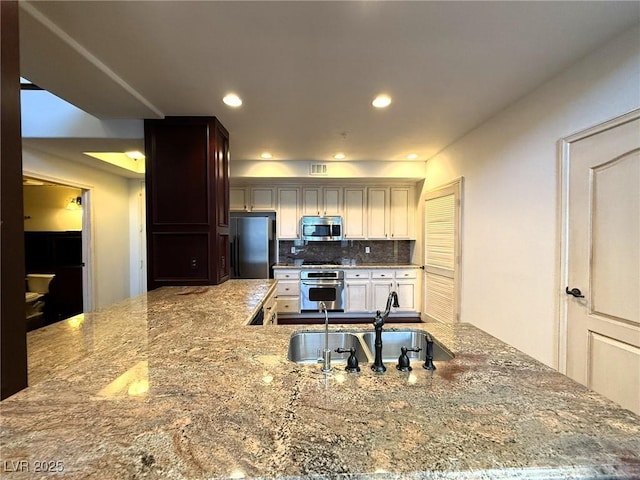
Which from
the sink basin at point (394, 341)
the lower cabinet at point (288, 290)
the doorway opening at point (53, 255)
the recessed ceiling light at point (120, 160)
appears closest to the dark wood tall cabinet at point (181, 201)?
the recessed ceiling light at point (120, 160)

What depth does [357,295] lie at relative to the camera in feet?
15.6

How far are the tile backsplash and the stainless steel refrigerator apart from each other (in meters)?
0.66

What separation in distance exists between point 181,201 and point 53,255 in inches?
144

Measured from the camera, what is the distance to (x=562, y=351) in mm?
2006

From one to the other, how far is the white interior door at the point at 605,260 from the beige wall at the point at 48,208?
6.51m

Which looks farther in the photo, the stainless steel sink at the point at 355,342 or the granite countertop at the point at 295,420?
the stainless steel sink at the point at 355,342

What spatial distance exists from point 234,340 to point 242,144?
2.92 metres

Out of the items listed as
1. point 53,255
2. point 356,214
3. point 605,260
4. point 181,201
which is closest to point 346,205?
point 356,214

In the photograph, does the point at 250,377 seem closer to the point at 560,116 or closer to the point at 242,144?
the point at 560,116

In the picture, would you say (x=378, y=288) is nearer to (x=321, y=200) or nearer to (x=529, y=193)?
(x=321, y=200)

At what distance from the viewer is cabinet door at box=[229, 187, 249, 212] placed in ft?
16.1

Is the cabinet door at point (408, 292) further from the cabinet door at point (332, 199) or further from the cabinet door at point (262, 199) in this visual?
the cabinet door at point (262, 199)

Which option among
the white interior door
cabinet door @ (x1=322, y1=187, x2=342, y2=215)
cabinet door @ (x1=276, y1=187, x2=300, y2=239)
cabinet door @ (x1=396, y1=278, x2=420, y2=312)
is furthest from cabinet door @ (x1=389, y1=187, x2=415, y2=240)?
the white interior door

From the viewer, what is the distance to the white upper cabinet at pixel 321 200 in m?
4.94
